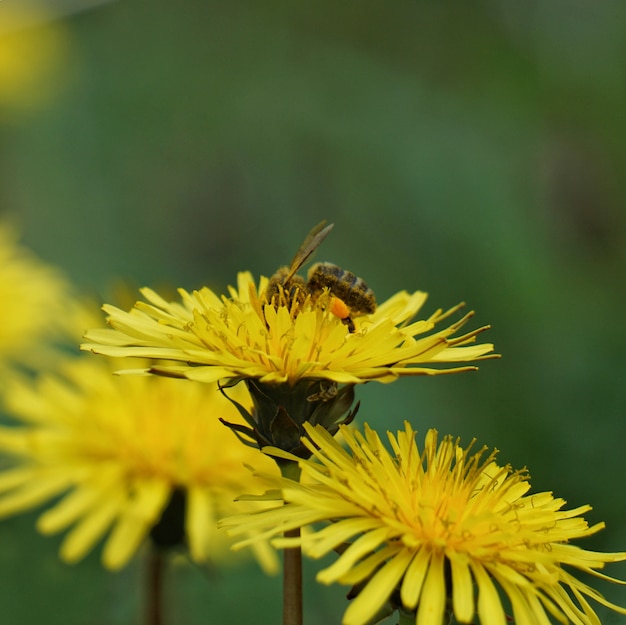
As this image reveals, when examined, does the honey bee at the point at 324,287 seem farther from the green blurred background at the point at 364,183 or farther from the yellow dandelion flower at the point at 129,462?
the green blurred background at the point at 364,183

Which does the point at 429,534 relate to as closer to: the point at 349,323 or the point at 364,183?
the point at 349,323

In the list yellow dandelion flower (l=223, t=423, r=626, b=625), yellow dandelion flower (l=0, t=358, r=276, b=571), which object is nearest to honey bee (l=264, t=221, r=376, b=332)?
yellow dandelion flower (l=223, t=423, r=626, b=625)

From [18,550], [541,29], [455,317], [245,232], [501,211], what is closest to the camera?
[18,550]

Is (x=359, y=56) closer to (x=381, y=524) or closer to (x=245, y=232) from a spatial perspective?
(x=245, y=232)

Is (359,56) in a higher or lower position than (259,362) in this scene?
higher

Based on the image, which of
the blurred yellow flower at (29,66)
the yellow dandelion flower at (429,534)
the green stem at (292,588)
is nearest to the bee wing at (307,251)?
the yellow dandelion flower at (429,534)

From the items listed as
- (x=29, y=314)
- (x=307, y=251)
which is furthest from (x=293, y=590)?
(x=29, y=314)

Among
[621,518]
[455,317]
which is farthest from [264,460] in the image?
[455,317]
